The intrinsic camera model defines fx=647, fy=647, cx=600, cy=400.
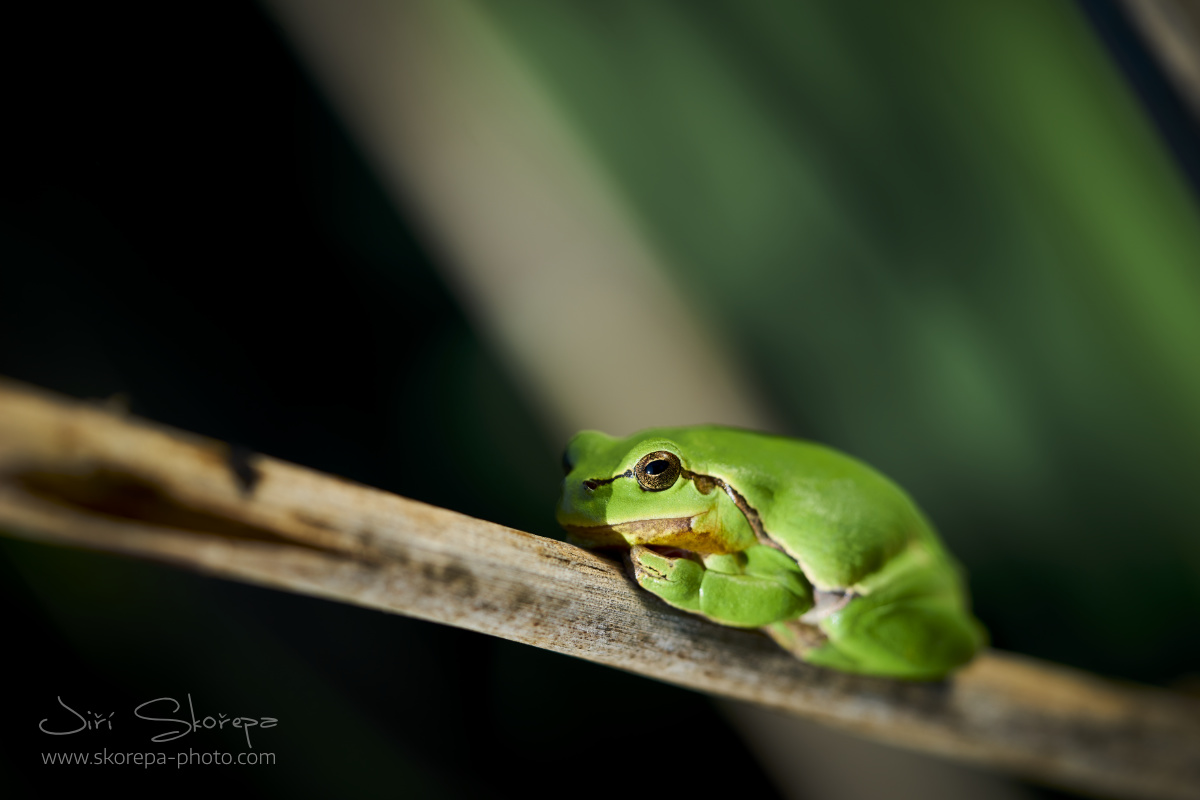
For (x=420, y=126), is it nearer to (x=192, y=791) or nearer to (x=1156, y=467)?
(x=192, y=791)

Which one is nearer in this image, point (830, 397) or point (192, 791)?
point (192, 791)

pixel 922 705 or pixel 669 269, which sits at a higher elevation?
pixel 669 269

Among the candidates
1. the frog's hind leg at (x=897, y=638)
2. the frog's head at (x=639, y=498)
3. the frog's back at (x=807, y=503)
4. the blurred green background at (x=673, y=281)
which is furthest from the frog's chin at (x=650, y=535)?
the blurred green background at (x=673, y=281)

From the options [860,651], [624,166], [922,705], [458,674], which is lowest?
[922,705]

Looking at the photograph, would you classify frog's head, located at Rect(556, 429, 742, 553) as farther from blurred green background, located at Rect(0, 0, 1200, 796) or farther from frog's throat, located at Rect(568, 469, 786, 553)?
blurred green background, located at Rect(0, 0, 1200, 796)

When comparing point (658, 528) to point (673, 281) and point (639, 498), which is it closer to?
point (639, 498)

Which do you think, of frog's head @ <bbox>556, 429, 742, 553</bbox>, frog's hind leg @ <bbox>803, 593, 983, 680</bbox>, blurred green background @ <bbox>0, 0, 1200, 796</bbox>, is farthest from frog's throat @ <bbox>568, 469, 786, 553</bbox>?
blurred green background @ <bbox>0, 0, 1200, 796</bbox>

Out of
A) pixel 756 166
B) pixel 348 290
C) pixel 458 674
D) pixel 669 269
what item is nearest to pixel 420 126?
pixel 348 290
